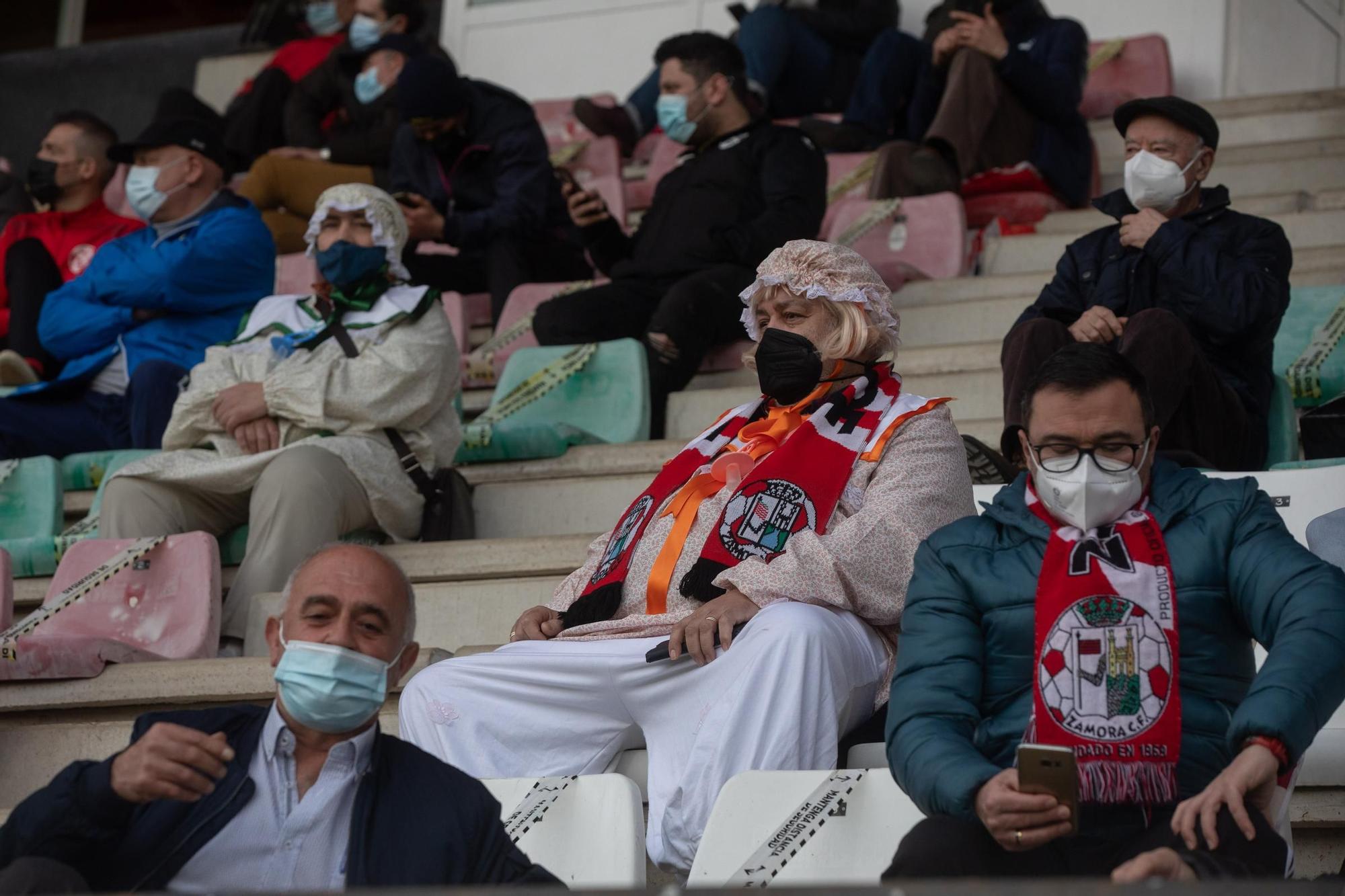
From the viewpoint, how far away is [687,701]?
10.6 feet

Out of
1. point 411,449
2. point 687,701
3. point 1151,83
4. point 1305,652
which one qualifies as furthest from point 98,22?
point 1305,652

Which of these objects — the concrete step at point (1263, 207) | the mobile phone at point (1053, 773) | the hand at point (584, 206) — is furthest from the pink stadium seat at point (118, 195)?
the mobile phone at point (1053, 773)

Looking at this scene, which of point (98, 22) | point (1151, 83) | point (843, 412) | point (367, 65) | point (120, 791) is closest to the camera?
point (120, 791)

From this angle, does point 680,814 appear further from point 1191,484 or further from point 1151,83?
point 1151,83

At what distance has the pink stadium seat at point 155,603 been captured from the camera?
421 centimetres

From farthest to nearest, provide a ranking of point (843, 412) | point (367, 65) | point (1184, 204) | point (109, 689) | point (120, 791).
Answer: point (367, 65) < point (1184, 204) < point (109, 689) < point (843, 412) < point (120, 791)

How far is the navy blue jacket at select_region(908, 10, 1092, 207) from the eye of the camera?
20.6 feet

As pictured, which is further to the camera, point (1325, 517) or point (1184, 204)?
point (1184, 204)

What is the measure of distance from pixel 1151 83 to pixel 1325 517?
13.9 feet

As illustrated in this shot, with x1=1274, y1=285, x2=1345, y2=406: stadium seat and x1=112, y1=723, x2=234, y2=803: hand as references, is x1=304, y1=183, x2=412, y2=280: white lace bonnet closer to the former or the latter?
x1=1274, y1=285, x2=1345, y2=406: stadium seat

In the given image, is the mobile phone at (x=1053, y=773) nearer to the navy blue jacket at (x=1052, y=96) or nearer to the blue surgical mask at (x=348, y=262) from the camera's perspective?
the blue surgical mask at (x=348, y=262)

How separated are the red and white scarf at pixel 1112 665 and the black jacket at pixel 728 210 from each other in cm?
287

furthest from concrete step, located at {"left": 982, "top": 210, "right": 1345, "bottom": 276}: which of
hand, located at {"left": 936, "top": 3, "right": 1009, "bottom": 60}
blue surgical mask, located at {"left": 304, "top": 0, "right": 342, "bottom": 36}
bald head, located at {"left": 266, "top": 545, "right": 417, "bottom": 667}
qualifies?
blue surgical mask, located at {"left": 304, "top": 0, "right": 342, "bottom": 36}

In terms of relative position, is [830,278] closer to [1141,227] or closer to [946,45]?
[1141,227]
